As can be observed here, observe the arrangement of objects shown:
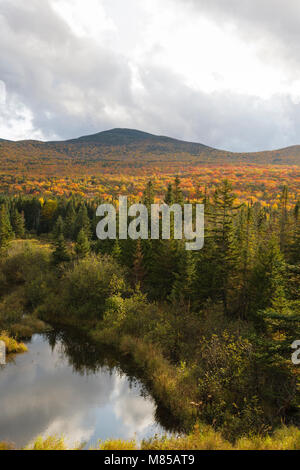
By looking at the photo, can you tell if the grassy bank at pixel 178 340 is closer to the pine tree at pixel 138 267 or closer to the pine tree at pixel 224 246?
the pine tree at pixel 138 267

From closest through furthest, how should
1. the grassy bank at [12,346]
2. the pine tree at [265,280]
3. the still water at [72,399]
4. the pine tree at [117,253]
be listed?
the still water at [72,399], the pine tree at [265,280], the grassy bank at [12,346], the pine tree at [117,253]

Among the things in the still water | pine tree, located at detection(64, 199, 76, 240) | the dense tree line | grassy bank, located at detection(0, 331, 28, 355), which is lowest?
the still water

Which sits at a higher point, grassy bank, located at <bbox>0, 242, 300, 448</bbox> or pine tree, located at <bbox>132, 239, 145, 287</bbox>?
pine tree, located at <bbox>132, 239, 145, 287</bbox>

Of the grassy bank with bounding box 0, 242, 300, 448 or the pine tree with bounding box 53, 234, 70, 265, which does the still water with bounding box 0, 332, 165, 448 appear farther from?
the pine tree with bounding box 53, 234, 70, 265

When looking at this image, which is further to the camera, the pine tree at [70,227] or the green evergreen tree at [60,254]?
the pine tree at [70,227]

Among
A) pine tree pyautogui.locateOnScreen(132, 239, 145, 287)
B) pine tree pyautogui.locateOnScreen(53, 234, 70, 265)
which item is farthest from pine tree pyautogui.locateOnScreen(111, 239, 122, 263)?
pine tree pyautogui.locateOnScreen(53, 234, 70, 265)

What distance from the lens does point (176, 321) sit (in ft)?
105

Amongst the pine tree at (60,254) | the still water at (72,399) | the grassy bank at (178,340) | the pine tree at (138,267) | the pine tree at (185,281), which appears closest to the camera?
the grassy bank at (178,340)

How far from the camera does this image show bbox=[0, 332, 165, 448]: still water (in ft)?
65.6

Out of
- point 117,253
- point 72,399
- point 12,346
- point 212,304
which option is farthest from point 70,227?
point 72,399

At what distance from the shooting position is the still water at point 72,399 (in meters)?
20.0

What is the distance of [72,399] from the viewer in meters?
24.1

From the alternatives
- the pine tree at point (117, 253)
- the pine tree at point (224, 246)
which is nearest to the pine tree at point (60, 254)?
the pine tree at point (117, 253)
